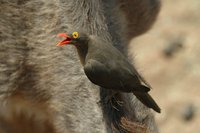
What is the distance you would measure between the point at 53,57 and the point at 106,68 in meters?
0.34

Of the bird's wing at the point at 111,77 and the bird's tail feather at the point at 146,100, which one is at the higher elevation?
the bird's wing at the point at 111,77

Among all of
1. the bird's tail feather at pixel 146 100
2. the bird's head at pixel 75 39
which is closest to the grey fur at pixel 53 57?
the bird's tail feather at pixel 146 100

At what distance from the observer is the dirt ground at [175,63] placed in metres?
4.41

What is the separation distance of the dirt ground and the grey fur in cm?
191

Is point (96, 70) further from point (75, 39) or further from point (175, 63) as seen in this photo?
point (175, 63)

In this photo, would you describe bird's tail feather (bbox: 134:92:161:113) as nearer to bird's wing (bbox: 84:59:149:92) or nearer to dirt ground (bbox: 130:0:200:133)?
bird's wing (bbox: 84:59:149:92)

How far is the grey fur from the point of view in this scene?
6.95ft

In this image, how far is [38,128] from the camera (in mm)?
2541

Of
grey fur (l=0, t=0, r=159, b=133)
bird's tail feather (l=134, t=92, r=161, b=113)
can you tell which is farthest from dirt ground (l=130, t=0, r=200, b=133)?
bird's tail feather (l=134, t=92, r=161, b=113)

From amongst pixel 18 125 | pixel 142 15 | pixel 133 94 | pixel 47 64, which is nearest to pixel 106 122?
pixel 133 94

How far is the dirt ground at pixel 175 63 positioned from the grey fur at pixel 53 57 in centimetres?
191

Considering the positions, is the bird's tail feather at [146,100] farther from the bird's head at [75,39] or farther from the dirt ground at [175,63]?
the dirt ground at [175,63]

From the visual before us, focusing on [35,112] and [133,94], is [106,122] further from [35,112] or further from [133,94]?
[35,112]

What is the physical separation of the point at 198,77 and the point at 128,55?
7.71 feet
